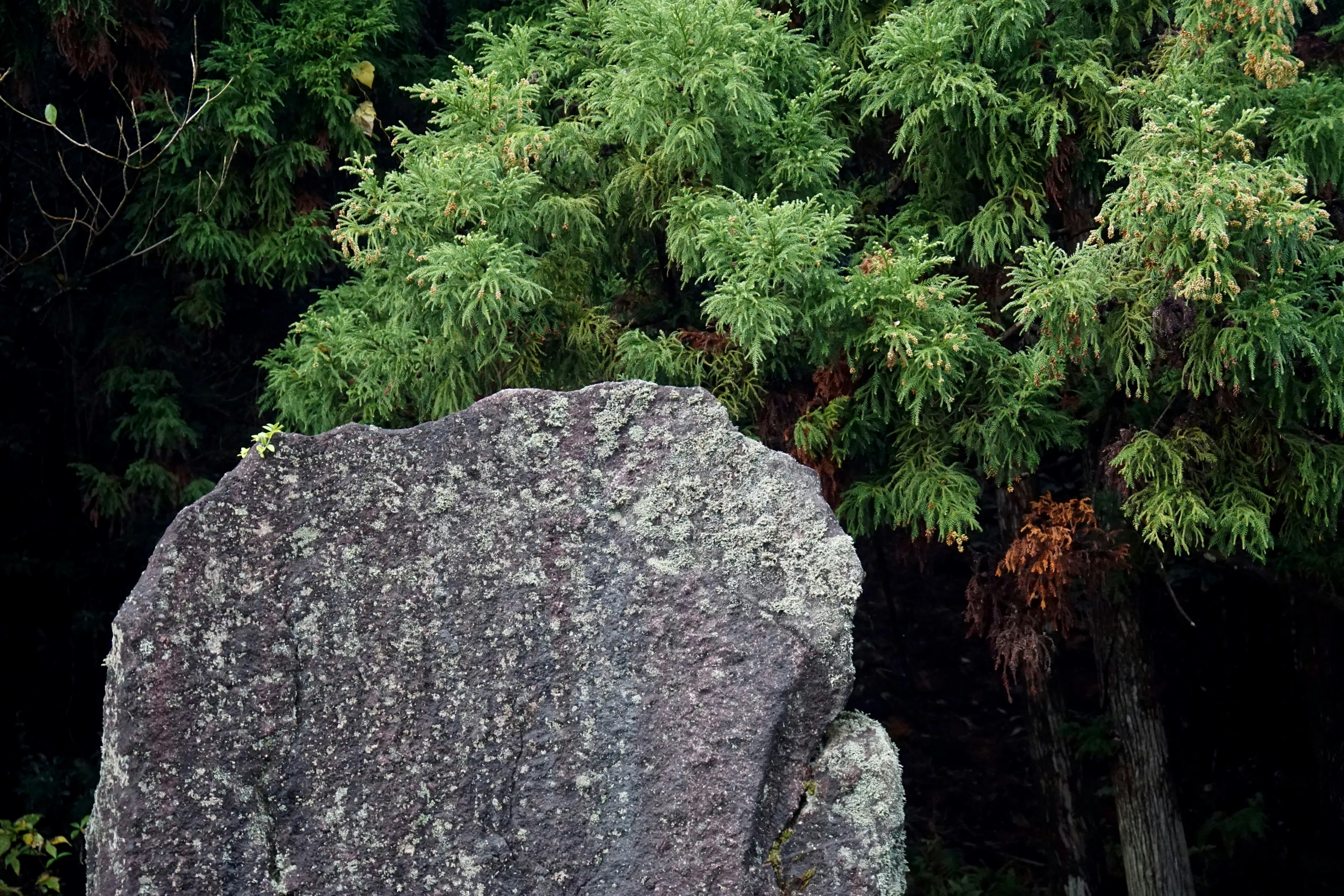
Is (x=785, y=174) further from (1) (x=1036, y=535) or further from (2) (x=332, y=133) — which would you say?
(2) (x=332, y=133)

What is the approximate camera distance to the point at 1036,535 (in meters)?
5.48

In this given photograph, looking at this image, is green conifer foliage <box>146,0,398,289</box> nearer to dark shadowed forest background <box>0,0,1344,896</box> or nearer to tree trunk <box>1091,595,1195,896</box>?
dark shadowed forest background <box>0,0,1344,896</box>

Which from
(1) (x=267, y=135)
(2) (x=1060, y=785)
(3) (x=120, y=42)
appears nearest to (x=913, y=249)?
(1) (x=267, y=135)

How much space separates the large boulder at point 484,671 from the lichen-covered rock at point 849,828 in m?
0.01

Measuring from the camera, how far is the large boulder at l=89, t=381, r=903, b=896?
11.9 ft

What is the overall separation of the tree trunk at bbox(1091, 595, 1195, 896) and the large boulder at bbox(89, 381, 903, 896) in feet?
12.7

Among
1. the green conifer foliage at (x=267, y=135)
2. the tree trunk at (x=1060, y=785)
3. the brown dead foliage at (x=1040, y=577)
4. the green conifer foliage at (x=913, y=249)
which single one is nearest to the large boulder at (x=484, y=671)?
the green conifer foliage at (x=913, y=249)

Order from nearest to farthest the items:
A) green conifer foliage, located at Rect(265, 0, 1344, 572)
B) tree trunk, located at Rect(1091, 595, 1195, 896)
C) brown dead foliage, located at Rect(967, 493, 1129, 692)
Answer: green conifer foliage, located at Rect(265, 0, 1344, 572), brown dead foliage, located at Rect(967, 493, 1129, 692), tree trunk, located at Rect(1091, 595, 1195, 896)

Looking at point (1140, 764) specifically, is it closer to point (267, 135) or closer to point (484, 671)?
point (484, 671)

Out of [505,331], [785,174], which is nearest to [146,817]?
[505,331]

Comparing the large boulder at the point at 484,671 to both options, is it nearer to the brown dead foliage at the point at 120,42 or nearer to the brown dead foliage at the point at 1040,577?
the brown dead foliage at the point at 1040,577

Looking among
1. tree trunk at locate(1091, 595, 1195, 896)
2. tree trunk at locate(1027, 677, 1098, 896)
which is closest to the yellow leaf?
tree trunk at locate(1091, 595, 1195, 896)

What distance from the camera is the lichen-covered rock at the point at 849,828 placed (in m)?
3.70

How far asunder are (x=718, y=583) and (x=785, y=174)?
2.32 metres
